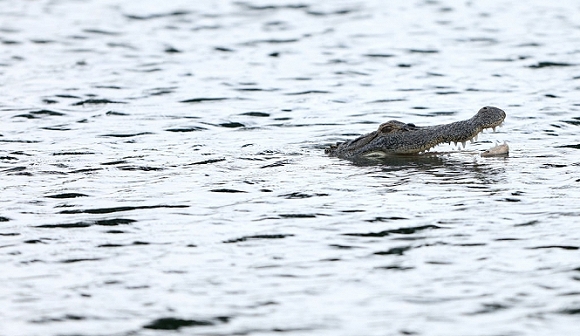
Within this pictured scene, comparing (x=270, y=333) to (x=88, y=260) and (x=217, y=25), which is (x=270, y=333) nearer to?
(x=88, y=260)

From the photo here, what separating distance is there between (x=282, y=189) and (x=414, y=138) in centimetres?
237

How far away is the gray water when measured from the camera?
7.95 m

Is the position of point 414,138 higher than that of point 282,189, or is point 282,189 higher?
point 414,138

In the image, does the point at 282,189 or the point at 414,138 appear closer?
the point at 282,189

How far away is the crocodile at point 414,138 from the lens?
12.7m

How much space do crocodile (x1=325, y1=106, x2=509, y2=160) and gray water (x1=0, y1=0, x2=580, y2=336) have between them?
8.0 inches

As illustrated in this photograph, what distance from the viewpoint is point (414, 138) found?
43.9ft

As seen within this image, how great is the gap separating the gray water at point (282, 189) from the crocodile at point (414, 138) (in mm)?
202

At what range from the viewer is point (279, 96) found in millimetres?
→ 19219

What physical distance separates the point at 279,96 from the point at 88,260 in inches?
411

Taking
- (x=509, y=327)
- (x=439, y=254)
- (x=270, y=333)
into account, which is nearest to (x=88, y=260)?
(x=270, y=333)

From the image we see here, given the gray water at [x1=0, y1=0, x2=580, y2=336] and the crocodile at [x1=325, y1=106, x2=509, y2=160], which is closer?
the gray water at [x1=0, y1=0, x2=580, y2=336]

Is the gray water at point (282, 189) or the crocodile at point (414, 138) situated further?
the crocodile at point (414, 138)

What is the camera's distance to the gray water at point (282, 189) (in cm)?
795
